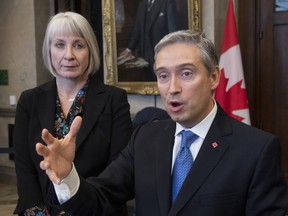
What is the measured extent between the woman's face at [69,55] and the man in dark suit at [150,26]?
2.48 metres

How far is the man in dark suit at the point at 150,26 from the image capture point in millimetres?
4613

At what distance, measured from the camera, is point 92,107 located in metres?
2.22

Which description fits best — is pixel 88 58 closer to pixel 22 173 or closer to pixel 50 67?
pixel 50 67

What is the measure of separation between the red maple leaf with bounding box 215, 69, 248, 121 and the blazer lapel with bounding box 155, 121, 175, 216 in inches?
95.5

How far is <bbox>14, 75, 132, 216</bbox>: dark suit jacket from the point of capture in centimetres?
214

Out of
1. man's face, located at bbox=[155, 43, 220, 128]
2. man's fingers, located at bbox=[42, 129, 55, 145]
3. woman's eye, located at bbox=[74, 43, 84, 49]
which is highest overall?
woman's eye, located at bbox=[74, 43, 84, 49]

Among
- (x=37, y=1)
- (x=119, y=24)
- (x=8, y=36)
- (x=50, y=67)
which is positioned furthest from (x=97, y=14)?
(x=50, y=67)

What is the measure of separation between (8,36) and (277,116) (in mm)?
3534

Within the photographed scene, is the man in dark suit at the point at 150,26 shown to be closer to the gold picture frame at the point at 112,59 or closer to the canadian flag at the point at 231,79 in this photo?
the gold picture frame at the point at 112,59

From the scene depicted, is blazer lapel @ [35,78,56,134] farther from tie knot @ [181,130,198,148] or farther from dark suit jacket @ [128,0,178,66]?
dark suit jacket @ [128,0,178,66]

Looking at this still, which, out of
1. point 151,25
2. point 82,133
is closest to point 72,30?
point 82,133

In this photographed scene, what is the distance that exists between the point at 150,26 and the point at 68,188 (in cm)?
348

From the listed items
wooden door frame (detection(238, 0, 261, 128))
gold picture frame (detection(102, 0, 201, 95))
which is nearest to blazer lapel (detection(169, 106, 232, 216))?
wooden door frame (detection(238, 0, 261, 128))

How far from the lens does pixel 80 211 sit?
1591 millimetres
